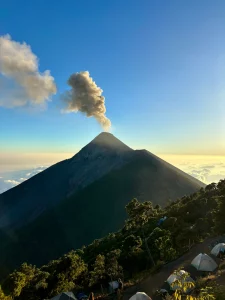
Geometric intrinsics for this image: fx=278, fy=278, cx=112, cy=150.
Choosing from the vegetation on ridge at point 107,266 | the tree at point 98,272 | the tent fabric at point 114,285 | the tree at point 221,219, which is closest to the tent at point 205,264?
Answer: the tree at point 221,219

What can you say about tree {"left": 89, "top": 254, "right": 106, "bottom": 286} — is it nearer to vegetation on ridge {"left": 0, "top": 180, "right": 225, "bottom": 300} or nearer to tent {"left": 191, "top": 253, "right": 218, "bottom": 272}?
vegetation on ridge {"left": 0, "top": 180, "right": 225, "bottom": 300}

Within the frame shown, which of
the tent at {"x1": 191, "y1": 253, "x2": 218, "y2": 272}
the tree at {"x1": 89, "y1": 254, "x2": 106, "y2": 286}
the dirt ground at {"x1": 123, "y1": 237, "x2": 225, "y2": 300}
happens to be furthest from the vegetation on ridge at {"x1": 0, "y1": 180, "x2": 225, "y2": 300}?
the tent at {"x1": 191, "y1": 253, "x2": 218, "y2": 272}

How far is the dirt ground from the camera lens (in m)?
38.8

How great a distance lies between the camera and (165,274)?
4384cm

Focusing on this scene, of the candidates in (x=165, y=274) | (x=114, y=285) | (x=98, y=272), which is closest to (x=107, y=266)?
(x=98, y=272)

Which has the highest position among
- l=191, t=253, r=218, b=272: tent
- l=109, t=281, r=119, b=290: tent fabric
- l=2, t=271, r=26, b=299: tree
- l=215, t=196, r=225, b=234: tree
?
l=215, t=196, r=225, b=234: tree

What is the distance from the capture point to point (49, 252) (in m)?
163

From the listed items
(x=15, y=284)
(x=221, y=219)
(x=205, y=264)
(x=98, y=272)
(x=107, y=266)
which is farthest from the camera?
(x=107, y=266)

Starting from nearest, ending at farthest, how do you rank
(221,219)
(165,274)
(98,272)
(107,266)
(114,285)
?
(165,274)
(221,219)
(114,285)
(98,272)
(107,266)

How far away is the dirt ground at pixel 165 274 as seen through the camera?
38800 millimetres

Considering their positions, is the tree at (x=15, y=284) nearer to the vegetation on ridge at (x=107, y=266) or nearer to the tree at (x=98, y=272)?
the vegetation on ridge at (x=107, y=266)

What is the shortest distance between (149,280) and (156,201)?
149 meters

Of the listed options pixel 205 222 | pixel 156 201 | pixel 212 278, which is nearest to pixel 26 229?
pixel 156 201

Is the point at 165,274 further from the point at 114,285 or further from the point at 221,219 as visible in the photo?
the point at 221,219
